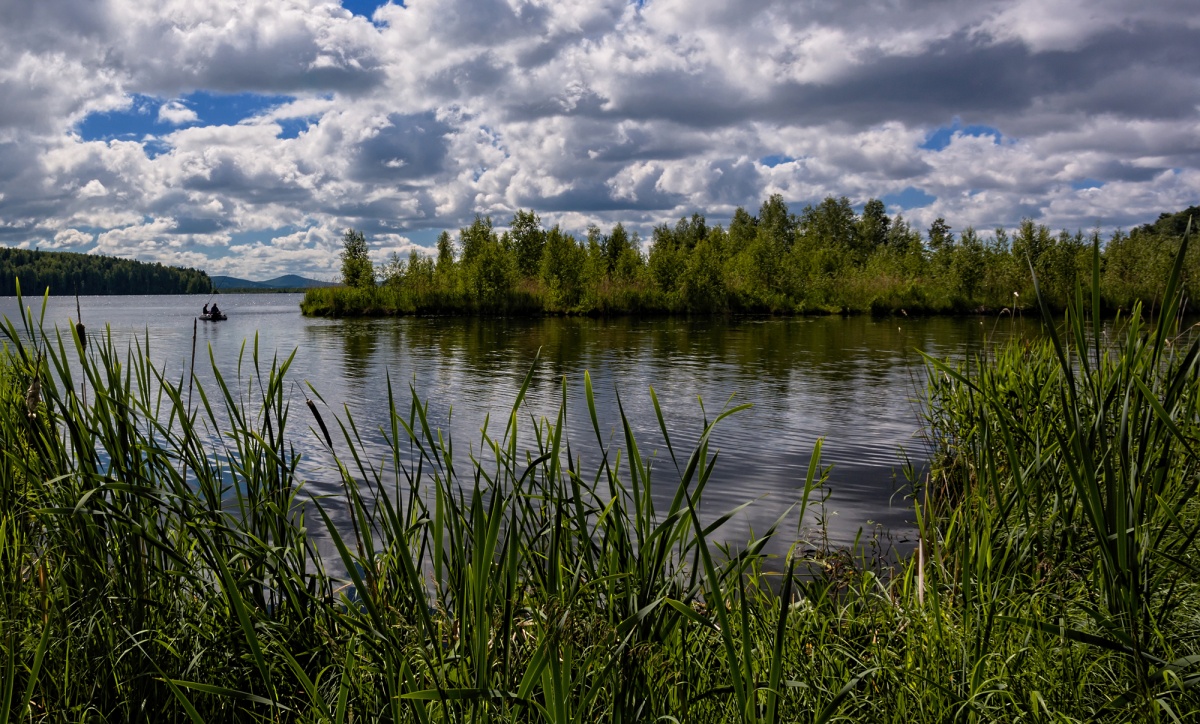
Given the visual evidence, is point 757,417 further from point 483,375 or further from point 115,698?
point 115,698

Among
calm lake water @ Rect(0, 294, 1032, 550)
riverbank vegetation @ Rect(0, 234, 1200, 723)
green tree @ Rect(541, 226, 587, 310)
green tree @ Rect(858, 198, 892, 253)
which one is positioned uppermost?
green tree @ Rect(858, 198, 892, 253)

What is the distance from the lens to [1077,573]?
3.40 metres

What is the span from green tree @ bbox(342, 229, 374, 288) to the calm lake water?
60.1ft

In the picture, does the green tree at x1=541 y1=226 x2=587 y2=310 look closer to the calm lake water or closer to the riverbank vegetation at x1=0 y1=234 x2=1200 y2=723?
the calm lake water

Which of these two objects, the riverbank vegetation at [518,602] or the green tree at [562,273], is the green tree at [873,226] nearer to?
the green tree at [562,273]

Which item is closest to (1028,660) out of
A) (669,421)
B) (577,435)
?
(577,435)

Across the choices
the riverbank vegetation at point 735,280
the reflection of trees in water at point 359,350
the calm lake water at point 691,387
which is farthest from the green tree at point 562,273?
the reflection of trees in water at point 359,350

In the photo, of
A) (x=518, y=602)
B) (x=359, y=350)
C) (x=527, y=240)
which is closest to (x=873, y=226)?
(x=527, y=240)

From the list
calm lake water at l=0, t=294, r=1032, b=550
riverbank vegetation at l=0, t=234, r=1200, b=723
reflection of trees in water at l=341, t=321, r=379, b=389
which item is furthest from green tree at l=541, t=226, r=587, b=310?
riverbank vegetation at l=0, t=234, r=1200, b=723

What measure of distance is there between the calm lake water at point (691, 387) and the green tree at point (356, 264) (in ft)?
60.1

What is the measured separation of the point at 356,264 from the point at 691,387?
4800 cm

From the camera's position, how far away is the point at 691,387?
56.1 ft

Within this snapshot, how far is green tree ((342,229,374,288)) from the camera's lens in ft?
184

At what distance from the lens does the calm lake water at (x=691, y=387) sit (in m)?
9.05
